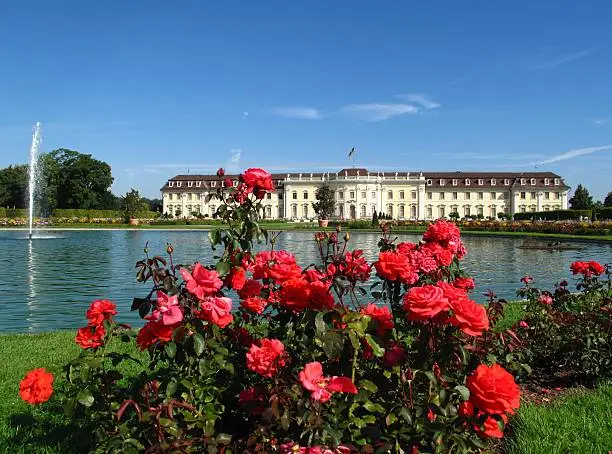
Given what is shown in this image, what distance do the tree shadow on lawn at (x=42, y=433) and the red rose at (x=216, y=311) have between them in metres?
→ 1.27

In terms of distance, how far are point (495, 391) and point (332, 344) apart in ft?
1.92

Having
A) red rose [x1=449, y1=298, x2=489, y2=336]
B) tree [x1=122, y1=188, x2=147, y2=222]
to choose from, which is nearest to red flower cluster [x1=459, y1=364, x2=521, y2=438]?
red rose [x1=449, y1=298, x2=489, y2=336]

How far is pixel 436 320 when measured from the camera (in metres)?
2.17

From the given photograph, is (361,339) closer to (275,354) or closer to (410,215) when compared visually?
(275,354)

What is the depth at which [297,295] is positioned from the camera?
2303 millimetres

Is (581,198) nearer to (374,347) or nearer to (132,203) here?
(132,203)

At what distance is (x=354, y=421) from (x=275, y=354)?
44 centimetres

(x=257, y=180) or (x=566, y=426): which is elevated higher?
(x=257, y=180)

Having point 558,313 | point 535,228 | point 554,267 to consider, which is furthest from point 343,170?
point 558,313

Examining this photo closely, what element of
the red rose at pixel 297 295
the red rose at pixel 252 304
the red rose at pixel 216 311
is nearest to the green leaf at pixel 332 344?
the red rose at pixel 297 295

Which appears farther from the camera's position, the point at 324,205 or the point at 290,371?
the point at 324,205

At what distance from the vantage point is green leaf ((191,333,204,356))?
2.09 meters

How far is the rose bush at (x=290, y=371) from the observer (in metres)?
1.99

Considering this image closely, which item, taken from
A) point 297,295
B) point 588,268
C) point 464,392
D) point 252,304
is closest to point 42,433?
point 252,304
